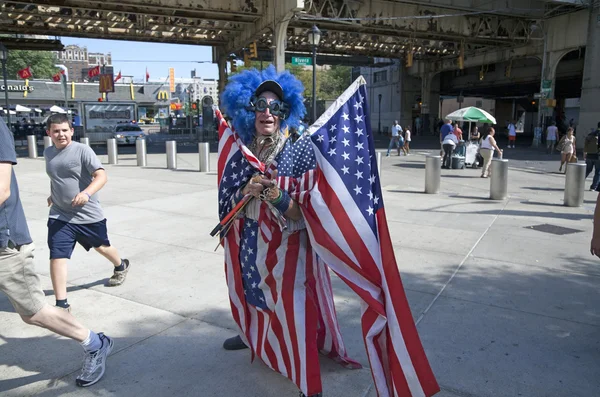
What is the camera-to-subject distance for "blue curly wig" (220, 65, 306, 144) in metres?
2.75

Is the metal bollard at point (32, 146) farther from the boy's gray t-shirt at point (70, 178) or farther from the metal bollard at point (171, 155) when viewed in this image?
the boy's gray t-shirt at point (70, 178)

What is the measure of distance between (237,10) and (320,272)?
20810 millimetres

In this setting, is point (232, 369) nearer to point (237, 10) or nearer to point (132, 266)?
point (132, 266)

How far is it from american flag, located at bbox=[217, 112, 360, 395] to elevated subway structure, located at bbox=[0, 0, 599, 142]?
59.8 ft

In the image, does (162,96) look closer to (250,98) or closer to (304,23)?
(304,23)

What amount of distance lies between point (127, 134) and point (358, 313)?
25.4 m

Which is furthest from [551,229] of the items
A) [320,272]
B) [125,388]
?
[125,388]

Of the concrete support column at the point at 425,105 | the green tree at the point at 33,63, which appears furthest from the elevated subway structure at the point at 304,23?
the green tree at the point at 33,63

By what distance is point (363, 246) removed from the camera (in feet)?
7.77

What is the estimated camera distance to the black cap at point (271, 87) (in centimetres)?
268

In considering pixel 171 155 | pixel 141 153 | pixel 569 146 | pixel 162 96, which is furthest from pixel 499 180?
pixel 162 96

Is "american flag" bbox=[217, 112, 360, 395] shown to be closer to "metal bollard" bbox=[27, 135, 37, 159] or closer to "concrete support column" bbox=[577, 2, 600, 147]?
"metal bollard" bbox=[27, 135, 37, 159]

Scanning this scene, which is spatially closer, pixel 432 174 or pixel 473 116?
pixel 432 174

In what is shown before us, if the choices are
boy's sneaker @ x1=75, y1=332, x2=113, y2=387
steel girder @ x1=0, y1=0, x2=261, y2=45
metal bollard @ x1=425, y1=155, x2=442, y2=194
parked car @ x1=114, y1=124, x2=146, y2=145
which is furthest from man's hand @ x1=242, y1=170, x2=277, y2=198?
parked car @ x1=114, y1=124, x2=146, y2=145
